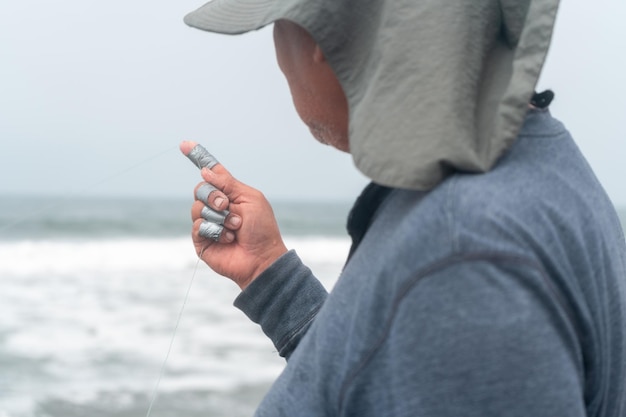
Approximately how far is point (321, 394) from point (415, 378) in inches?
5.2

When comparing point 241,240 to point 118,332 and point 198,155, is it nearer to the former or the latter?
point 198,155

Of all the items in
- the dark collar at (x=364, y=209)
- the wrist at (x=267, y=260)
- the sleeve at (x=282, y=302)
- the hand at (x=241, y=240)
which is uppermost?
the dark collar at (x=364, y=209)

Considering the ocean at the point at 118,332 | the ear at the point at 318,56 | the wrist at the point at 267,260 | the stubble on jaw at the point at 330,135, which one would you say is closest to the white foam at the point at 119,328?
the ocean at the point at 118,332

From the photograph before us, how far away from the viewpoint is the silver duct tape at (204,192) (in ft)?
4.85

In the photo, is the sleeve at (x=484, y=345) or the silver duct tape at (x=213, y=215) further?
the silver duct tape at (x=213, y=215)

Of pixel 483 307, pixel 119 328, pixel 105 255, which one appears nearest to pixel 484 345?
pixel 483 307

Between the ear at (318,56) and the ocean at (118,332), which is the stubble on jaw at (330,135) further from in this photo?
the ocean at (118,332)

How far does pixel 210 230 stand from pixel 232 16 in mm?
512

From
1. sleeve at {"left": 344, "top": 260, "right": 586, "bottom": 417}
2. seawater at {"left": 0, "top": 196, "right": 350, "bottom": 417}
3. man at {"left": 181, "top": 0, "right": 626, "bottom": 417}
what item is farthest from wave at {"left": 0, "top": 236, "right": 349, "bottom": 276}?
sleeve at {"left": 344, "top": 260, "right": 586, "bottom": 417}

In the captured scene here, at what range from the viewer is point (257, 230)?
1.58 meters

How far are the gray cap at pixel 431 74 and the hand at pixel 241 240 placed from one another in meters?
0.65

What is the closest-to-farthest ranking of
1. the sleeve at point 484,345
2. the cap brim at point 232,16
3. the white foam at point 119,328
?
the sleeve at point 484,345 → the cap brim at point 232,16 → the white foam at point 119,328

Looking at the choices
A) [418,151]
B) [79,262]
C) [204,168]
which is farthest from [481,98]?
[79,262]

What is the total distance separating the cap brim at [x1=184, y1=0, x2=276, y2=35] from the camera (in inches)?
39.9
